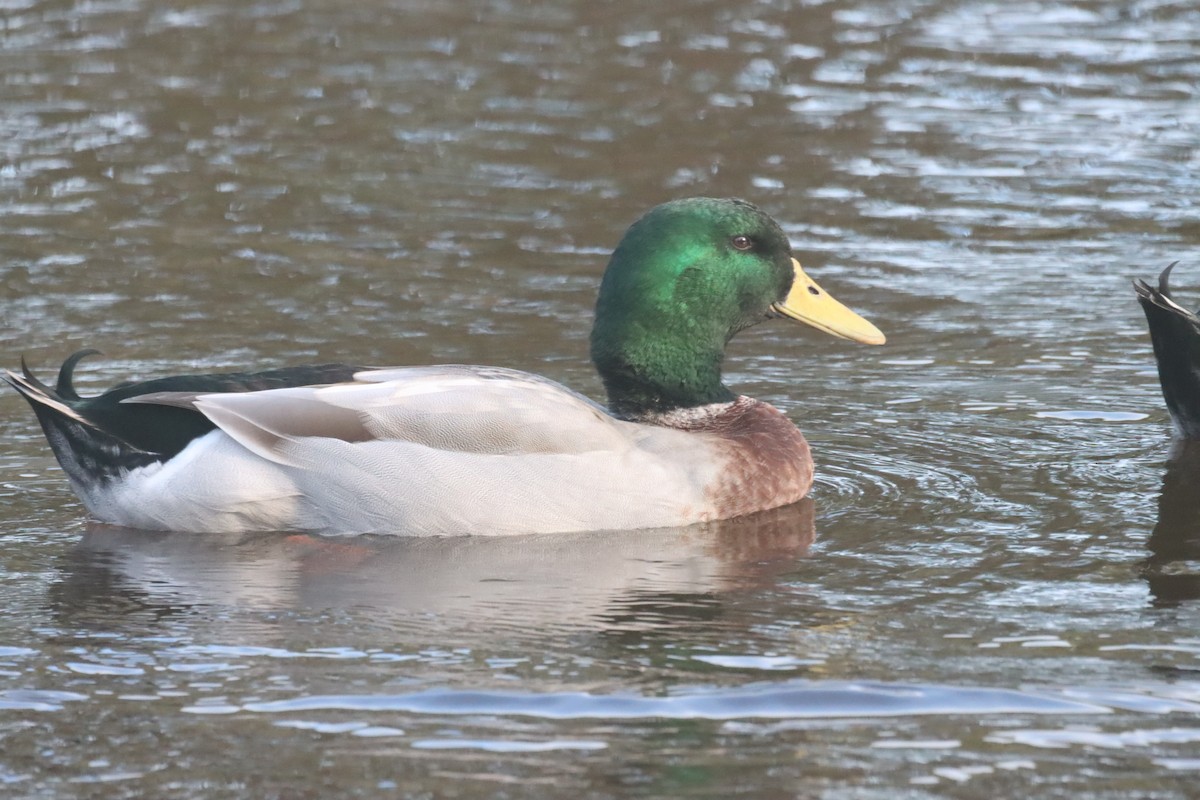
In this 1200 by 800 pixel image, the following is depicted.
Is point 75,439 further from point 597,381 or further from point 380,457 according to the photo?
point 597,381

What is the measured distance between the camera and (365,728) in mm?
5051

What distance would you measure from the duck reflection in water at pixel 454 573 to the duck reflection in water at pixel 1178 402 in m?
1.24

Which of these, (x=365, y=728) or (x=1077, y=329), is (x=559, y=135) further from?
(x=365, y=728)

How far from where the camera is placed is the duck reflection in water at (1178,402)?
6895 mm

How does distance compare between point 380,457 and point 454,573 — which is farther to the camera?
point 380,457

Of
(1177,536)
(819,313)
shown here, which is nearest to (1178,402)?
(1177,536)

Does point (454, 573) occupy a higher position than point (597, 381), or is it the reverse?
point (597, 381)

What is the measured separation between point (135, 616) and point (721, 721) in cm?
198

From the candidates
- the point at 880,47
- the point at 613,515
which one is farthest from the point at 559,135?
the point at 613,515

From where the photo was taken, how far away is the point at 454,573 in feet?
21.4

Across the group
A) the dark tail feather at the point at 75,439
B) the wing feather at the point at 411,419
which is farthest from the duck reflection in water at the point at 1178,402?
the dark tail feather at the point at 75,439

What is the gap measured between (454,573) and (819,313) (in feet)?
6.27

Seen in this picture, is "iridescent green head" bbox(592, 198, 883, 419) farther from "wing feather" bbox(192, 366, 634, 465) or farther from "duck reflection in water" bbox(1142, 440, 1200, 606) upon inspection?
"duck reflection in water" bbox(1142, 440, 1200, 606)

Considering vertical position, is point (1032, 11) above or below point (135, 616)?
above
